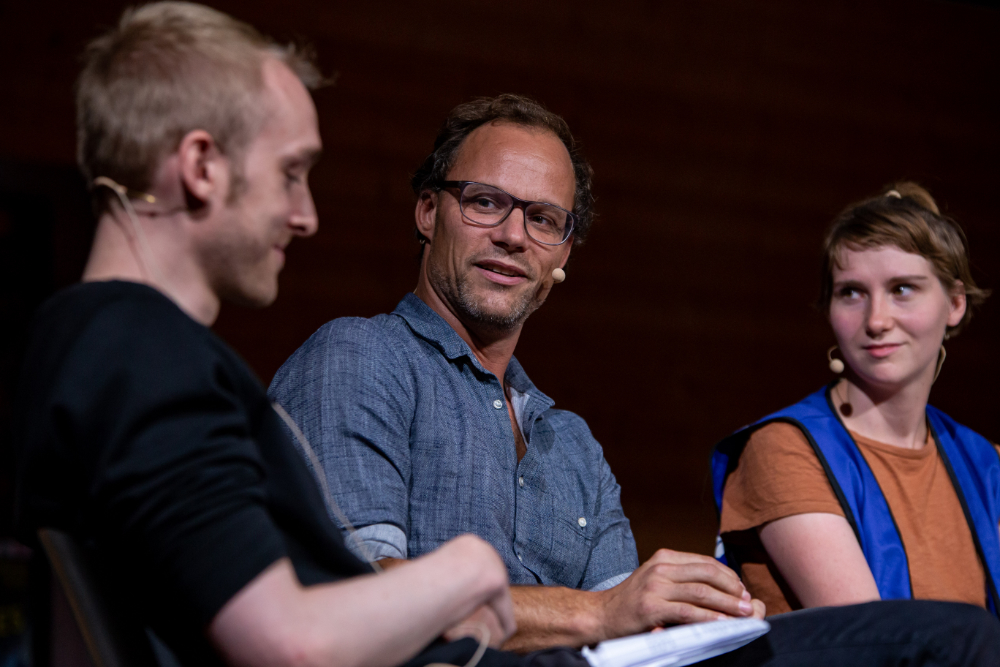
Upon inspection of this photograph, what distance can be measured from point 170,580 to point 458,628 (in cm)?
31

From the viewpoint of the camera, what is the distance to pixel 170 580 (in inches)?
29.4

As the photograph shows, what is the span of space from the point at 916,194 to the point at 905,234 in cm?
18

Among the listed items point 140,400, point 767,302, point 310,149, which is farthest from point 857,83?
point 140,400

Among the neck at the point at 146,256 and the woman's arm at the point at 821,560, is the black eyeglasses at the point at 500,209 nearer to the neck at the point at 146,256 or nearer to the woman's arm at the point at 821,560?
the woman's arm at the point at 821,560

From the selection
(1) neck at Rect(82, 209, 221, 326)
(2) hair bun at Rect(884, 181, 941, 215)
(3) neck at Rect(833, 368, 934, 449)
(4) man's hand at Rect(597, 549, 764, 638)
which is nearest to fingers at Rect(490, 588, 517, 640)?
(1) neck at Rect(82, 209, 221, 326)

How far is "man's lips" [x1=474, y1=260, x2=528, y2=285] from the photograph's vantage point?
5.95 ft

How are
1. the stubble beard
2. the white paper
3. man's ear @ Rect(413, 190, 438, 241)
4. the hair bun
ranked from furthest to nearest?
the hair bun, man's ear @ Rect(413, 190, 438, 241), the stubble beard, the white paper

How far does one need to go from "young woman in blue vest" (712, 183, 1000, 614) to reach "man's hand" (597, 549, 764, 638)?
Answer: 1.50 ft

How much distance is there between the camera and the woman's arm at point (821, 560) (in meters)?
1.74

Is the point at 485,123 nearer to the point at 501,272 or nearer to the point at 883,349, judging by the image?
the point at 501,272

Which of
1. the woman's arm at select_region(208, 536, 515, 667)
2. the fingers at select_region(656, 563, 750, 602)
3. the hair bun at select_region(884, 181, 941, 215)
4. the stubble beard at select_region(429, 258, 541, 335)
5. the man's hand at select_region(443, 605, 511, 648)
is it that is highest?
the hair bun at select_region(884, 181, 941, 215)

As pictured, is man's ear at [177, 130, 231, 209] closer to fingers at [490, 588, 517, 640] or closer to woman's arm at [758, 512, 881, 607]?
fingers at [490, 588, 517, 640]

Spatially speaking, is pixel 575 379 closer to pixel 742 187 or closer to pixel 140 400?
pixel 742 187

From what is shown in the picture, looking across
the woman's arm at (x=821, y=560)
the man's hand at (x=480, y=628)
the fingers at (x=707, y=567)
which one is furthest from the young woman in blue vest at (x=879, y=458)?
the man's hand at (x=480, y=628)
